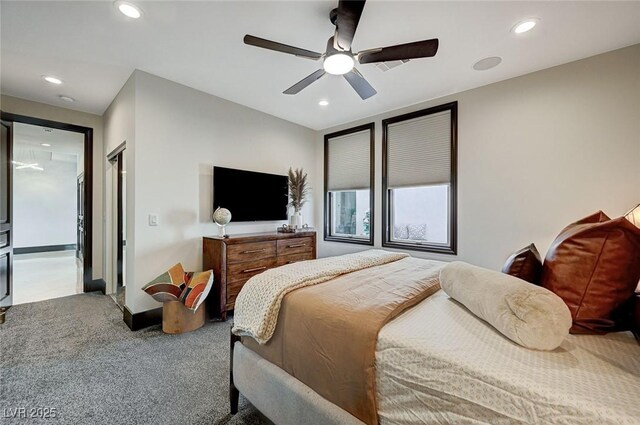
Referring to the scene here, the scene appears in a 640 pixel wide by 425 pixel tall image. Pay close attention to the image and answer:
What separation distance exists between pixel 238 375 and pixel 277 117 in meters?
3.66

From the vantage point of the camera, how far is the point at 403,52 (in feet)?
6.30

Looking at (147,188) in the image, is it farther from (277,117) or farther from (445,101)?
(445,101)

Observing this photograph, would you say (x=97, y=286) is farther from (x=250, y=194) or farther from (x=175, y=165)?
(x=250, y=194)

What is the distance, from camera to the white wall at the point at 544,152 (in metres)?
2.39

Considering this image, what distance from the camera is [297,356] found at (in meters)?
1.28

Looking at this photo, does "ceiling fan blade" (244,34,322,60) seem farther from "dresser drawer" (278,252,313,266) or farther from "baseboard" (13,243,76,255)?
"baseboard" (13,243,76,255)

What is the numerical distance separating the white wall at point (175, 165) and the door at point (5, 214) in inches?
42.4

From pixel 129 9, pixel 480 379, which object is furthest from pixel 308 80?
pixel 480 379

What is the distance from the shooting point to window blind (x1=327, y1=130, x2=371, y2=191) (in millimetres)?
4246

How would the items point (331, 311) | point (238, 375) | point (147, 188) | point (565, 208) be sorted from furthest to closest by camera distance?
point (147, 188) → point (565, 208) → point (238, 375) → point (331, 311)

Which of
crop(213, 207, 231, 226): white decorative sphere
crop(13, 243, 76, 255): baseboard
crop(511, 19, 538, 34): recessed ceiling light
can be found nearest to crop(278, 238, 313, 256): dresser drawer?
crop(213, 207, 231, 226): white decorative sphere

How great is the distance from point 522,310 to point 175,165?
335 cm

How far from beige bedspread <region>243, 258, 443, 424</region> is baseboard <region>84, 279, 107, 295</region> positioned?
3.81m

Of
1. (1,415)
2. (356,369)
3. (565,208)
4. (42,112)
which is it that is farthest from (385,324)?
(42,112)
